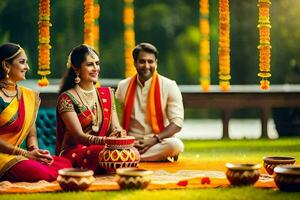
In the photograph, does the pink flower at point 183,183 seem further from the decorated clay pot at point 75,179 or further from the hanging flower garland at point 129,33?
the hanging flower garland at point 129,33

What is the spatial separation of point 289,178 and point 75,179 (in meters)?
1.38

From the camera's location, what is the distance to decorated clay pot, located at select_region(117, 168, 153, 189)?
15.8ft

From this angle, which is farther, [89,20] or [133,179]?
[89,20]

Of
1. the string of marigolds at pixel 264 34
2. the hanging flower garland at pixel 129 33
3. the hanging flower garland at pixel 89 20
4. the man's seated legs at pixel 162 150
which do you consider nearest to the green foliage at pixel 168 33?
the hanging flower garland at pixel 129 33

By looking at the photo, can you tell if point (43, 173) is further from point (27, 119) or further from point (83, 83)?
point (83, 83)

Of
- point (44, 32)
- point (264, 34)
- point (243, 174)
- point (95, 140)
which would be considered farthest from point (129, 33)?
point (243, 174)

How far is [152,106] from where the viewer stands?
669 centimetres

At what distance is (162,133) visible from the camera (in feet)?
21.5

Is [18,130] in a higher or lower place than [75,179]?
higher

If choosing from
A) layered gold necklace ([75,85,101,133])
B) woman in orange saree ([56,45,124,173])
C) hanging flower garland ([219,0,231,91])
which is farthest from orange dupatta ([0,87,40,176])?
hanging flower garland ([219,0,231,91])

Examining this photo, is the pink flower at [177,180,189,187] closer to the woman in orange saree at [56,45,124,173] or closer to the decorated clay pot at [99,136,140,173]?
the decorated clay pot at [99,136,140,173]

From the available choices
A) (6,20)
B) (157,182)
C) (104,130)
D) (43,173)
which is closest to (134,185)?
(157,182)

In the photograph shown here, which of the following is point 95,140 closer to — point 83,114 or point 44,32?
point 83,114

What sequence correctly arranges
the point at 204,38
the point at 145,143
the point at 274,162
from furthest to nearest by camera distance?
the point at 204,38, the point at 145,143, the point at 274,162
